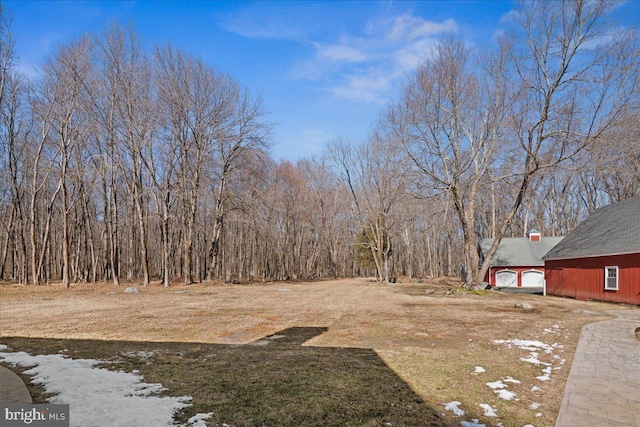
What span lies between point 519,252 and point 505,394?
31.8 m

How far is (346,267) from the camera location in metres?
56.9

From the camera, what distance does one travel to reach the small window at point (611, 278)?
17.9 meters

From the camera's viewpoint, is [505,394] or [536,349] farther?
[536,349]

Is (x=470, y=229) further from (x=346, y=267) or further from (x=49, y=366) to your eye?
(x=346, y=267)

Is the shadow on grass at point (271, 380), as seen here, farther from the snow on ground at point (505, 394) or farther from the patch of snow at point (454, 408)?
the snow on ground at point (505, 394)

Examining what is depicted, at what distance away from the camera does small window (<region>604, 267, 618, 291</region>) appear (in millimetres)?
17891

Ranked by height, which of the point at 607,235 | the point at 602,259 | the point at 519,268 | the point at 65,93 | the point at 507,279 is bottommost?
the point at 507,279

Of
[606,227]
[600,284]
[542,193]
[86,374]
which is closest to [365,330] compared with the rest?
[86,374]

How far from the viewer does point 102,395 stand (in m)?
4.31

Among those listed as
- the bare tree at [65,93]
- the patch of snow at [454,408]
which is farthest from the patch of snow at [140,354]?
the bare tree at [65,93]

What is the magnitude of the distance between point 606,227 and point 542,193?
24749 mm

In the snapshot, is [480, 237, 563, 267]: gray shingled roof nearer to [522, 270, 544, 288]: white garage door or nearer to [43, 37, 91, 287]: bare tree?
[522, 270, 544, 288]: white garage door

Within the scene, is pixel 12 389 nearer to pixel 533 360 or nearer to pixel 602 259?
pixel 533 360

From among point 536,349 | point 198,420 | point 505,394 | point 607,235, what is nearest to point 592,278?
point 607,235
